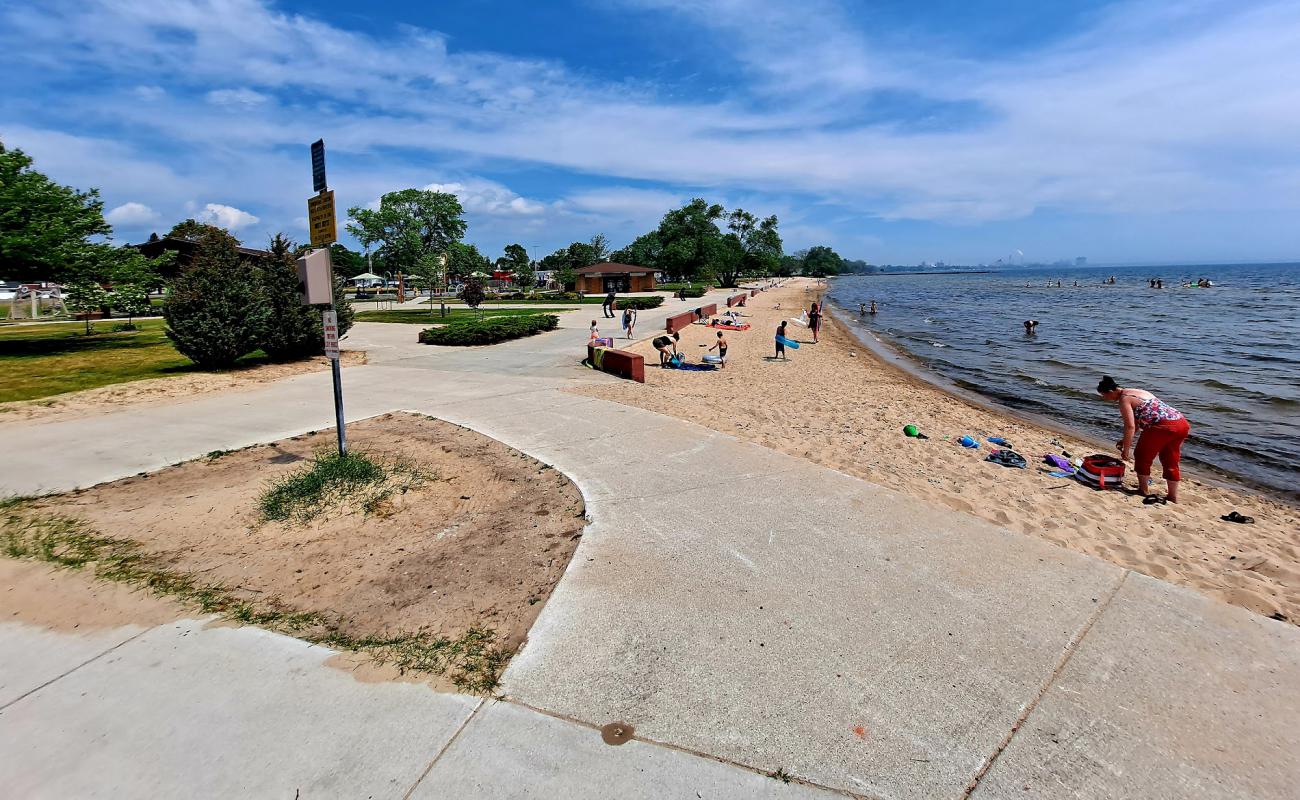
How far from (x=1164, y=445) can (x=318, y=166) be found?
A: 1023 cm

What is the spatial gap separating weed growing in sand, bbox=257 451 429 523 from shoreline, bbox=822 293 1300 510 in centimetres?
1135

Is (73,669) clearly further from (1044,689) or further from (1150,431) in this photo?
(1150,431)

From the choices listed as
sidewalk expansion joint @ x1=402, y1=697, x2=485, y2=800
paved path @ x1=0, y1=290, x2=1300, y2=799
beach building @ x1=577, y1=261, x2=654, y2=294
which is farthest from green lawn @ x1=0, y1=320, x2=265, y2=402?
beach building @ x1=577, y1=261, x2=654, y2=294

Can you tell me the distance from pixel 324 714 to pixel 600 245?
115385mm

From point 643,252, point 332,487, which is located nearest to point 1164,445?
point 332,487

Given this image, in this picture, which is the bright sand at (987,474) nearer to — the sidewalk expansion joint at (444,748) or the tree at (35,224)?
the sidewalk expansion joint at (444,748)

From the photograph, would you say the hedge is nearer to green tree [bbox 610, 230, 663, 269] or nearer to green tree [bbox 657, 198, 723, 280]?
green tree [bbox 657, 198, 723, 280]

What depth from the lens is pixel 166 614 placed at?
13.4ft

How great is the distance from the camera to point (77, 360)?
16875mm

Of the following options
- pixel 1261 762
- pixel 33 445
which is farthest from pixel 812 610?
pixel 33 445

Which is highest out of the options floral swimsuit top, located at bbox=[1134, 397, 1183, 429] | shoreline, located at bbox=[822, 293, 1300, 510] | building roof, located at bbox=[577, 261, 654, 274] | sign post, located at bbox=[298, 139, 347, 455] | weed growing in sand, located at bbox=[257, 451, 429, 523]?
building roof, located at bbox=[577, 261, 654, 274]

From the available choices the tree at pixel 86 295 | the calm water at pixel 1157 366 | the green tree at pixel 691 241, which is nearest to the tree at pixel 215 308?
the tree at pixel 86 295

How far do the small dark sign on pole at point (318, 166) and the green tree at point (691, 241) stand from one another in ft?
259

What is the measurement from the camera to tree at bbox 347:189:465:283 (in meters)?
73.2
